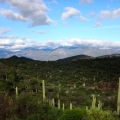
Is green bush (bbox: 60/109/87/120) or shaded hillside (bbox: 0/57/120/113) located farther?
shaded hillside (bbox: 0/57/120/113)

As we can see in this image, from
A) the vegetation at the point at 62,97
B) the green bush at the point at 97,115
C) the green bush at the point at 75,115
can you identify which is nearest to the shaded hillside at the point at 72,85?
the vegetation at the point at 62,97

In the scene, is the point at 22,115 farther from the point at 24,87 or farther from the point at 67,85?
the point at 67,85

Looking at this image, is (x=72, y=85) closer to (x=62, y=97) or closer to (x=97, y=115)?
(x=62, y=97)

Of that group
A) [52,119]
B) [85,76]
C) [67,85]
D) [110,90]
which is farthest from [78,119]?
[85,76]

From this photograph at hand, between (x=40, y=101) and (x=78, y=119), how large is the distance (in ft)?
33.5

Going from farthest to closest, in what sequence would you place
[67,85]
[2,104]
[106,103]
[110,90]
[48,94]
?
[67,85] < [110,90] < [48,94] < [106,103] < [2,104]

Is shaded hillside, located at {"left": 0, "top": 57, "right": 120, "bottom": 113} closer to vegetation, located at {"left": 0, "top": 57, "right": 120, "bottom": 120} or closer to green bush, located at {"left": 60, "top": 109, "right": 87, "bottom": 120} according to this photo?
vegetation, located at {"left": 0, "top": 57, "right": 120, "bottom": 120}

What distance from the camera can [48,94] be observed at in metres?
42.8

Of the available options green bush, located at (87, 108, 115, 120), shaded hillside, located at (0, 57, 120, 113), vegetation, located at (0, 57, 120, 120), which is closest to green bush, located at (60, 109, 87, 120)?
vegetation, located at (0, 57, 120, 120)

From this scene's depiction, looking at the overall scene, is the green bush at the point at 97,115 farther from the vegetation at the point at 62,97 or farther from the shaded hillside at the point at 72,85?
the shaded hillside at the point at 72,85

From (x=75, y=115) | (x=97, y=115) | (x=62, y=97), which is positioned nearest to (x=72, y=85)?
(x=62, y=97)

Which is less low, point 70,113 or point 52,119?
point 70,113

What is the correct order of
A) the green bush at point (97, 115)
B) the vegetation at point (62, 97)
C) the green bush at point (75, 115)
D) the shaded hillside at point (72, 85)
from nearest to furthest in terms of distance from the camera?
the green bush at point (97, 115) → the green bush at point (75, 115) → the vegetation at point (62, 97) → the shaded hillside at point (72, 85)

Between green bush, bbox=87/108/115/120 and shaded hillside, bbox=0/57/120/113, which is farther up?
green bush, bbox=87/108/115/120
